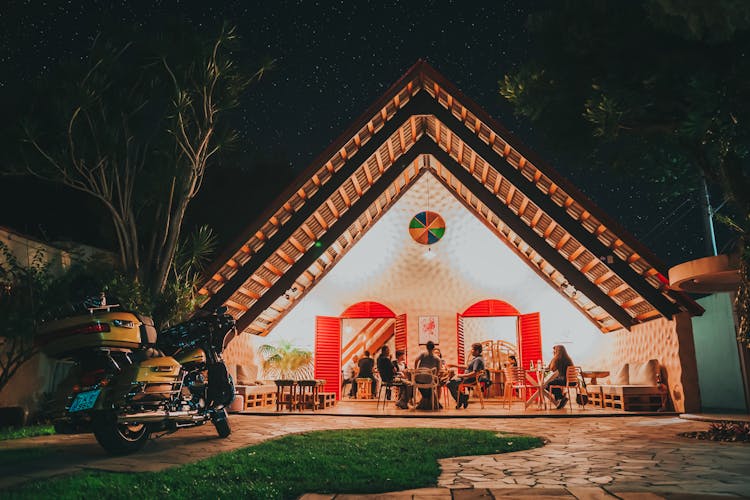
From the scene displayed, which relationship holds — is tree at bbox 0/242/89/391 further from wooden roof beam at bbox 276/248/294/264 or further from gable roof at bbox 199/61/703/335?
wooden roof beam at bbox 276/248/294/264

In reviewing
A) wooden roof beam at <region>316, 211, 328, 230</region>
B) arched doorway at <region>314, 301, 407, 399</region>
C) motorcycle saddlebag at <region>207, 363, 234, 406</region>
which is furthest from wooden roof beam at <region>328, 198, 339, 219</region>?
motorcycle saddlebag at <region>207, 363, 234, 406</region>

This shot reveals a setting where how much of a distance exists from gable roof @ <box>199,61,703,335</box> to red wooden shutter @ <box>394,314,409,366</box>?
3.37 metres

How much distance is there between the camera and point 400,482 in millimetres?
3201

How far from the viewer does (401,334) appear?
45.6ft

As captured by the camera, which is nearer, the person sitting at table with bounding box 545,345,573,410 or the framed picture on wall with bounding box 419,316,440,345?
the person sitting at table with bounding box 545,345,573,410

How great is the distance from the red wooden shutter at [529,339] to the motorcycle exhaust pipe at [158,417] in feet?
33.3

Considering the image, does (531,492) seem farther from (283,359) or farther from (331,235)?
(283,359)

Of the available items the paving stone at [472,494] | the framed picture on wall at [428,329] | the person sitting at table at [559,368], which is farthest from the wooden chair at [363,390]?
the paving stone at [472,494]

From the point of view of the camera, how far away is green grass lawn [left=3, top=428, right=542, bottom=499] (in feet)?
9.87

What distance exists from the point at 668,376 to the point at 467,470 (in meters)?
7.13

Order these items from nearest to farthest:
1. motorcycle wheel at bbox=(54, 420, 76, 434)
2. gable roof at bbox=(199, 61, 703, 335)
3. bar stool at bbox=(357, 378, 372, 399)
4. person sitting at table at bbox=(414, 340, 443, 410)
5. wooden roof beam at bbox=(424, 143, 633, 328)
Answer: motorcycle wheel at bbox=(54, 420, 76, 434) < gable roof at bbox=(199, 61, 703, 335) < person sitting at table at bbox=(414, 340, 443, 410) < wooden roof beam at bbox=(424, 143, 633, 328) < bar stool at bbox=(357, 378, 372, 399)

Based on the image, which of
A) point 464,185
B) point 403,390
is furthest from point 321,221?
→ point 403,390

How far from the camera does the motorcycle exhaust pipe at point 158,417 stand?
4316 mm

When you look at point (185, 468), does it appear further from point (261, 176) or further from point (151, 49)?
point (261, 176)
